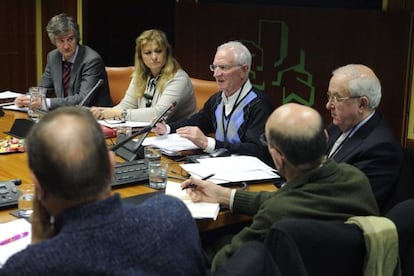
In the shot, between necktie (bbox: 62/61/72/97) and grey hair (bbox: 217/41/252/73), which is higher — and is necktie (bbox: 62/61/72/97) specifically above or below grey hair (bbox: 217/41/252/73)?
below

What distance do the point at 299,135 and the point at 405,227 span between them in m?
0.41

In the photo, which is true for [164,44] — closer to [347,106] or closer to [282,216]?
[347,106]

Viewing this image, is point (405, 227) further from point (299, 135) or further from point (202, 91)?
point (202, 91)

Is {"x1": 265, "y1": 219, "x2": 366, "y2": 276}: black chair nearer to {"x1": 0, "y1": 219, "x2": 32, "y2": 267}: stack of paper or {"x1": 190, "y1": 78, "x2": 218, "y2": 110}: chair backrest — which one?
{"x1": 0, "y1": 219, "x2": 32, "y2": 267}: stack of paper

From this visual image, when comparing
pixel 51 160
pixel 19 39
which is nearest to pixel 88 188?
pixel 51 160

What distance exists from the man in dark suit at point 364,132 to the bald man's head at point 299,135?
62cm

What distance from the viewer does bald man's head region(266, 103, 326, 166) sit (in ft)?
6.24

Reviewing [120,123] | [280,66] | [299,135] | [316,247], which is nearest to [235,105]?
[120,123]

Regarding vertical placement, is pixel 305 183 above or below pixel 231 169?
above

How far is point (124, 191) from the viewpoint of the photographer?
2.38 m

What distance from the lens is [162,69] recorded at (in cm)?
388

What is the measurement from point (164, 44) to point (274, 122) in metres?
2.04

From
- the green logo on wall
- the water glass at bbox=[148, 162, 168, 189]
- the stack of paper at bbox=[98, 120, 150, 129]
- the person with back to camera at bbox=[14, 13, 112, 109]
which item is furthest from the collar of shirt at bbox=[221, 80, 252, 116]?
the green logo on wall

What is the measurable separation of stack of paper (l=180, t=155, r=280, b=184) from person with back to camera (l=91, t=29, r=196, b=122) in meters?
1.07
